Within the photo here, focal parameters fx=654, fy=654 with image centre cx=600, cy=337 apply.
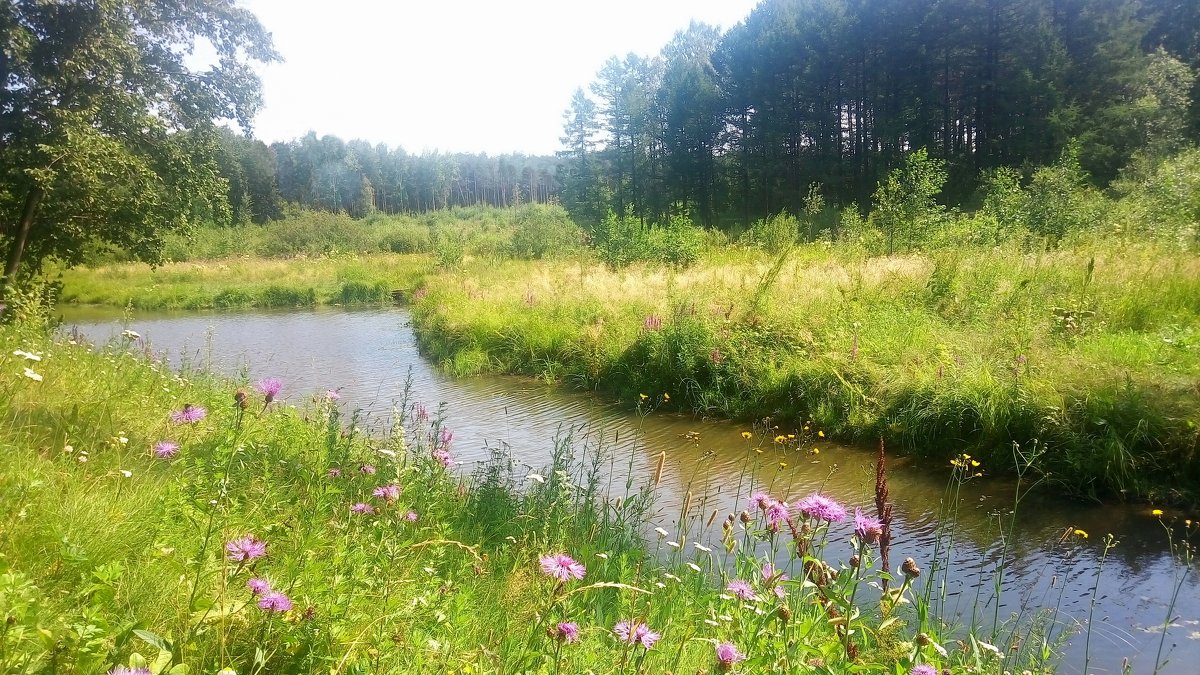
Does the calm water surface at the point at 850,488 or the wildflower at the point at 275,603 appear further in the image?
the calm water surface at the point at 850,488

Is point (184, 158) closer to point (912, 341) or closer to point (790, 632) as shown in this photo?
point (912, 341)

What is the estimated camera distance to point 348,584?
73.1 inches

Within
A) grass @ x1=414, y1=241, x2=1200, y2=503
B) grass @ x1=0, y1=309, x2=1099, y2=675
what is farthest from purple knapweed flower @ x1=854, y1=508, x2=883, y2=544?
grass @ x1=414, y1=241, x2=1200, y2=503

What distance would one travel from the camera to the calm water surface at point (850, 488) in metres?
3.61

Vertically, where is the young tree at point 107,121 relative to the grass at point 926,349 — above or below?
above

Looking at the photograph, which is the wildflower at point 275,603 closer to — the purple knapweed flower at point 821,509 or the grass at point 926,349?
the purple knapweed flower at point 821,509

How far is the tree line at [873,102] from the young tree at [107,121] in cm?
1532

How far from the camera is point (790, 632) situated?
1938 millimetres

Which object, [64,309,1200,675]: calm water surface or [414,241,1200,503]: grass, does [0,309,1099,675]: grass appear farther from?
[414,241,1200,503]: grass

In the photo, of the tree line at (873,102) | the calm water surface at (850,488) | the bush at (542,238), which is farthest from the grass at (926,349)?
the tree line at (873,102)

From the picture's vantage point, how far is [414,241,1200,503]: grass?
18.2 ft

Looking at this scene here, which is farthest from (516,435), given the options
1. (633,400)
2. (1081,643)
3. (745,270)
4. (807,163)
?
(807,163)

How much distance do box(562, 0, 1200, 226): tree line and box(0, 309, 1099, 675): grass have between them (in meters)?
22.5

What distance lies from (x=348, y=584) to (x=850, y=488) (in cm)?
481
